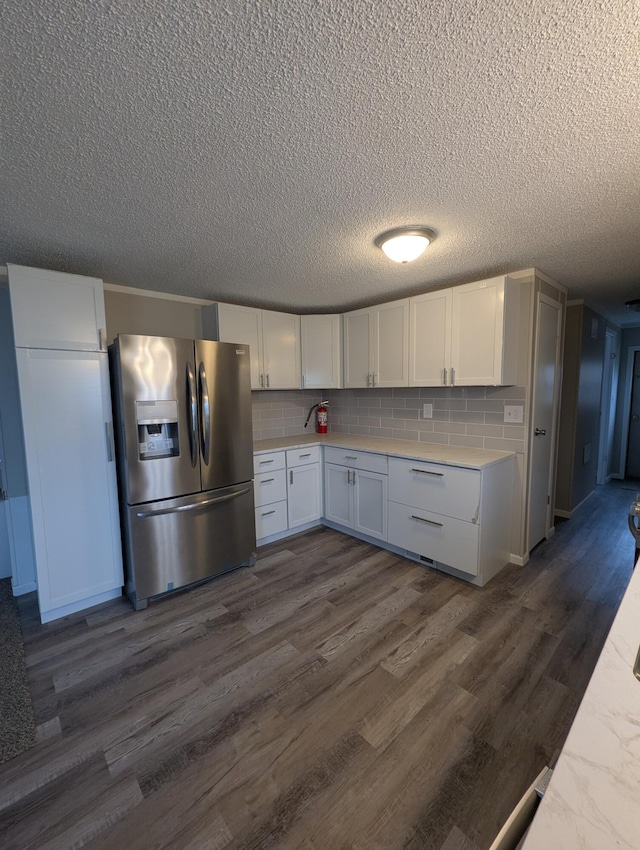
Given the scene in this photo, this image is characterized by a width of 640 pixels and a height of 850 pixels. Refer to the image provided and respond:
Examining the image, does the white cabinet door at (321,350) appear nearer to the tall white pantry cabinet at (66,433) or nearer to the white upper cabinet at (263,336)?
the white upper cabinet at (263,336)

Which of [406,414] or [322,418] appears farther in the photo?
[322,418]

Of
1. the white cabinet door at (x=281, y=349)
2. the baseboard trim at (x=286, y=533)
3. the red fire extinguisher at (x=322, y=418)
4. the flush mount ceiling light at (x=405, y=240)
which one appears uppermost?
the flush mount ceiling light at (x=405, y=240)

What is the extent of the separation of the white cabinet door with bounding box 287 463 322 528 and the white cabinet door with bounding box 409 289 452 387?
1.30 meters

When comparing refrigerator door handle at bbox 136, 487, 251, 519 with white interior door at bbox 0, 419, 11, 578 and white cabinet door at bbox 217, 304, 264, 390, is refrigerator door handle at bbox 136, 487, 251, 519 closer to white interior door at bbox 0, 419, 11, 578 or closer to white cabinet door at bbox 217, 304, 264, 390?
white cabinet door at bbox 217, 304, 264, 390

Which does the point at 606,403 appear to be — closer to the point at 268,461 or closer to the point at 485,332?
the point at 485,332

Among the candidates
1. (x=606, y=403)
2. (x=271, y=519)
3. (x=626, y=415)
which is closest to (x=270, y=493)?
(x=271, y=519)

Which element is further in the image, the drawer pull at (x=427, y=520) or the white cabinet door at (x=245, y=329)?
the white cabinet door at (x=245, y=329)

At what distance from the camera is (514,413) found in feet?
9.36

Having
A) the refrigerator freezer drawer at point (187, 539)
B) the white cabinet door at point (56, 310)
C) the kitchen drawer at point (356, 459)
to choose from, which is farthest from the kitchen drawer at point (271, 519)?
the white cabinet door at point (56, 310)

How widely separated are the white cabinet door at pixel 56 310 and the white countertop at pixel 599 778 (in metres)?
2.74

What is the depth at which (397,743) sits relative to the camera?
1489 mm

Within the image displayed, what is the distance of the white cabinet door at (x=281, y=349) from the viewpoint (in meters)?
3.50

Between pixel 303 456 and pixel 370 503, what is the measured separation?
2.53ft

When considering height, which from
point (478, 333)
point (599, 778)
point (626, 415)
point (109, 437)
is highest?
point (478, 333)
